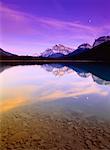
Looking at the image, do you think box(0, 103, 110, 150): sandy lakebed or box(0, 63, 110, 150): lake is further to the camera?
box(0, 63, 110, 150): lake

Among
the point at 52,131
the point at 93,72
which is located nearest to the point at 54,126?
the point at 52,131

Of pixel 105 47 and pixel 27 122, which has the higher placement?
pixel 105 47

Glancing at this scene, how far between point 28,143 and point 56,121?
7.52 feet

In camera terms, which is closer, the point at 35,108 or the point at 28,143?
the point at 28,143

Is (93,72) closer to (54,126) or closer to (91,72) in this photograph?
(91,72)

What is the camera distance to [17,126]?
26.3 feet

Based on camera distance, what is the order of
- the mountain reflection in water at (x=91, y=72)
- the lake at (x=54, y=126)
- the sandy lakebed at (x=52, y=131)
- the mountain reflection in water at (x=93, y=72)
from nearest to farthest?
the sandy lakebed at (x=52, y=131) < the lake at (x=54, y=126) < the mountain reflection in water at (x=93, y=72) < the mountain reflection in water at (x=91, y=72)

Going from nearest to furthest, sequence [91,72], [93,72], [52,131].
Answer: [52,131]
[93,72]
[91,72]

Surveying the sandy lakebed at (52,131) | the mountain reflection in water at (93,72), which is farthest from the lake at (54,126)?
the mountain reflection in water at (93,72)

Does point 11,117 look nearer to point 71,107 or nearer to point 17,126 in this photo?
point 17,126

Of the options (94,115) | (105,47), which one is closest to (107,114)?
(94,115)

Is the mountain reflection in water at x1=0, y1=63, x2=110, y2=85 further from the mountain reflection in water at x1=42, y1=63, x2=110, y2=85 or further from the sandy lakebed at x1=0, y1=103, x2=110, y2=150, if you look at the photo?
the sandy lakebed at x1=0, y1=103, x2=110, y2=150

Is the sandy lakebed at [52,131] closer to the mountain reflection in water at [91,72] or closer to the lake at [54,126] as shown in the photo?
the lake at [54,126]

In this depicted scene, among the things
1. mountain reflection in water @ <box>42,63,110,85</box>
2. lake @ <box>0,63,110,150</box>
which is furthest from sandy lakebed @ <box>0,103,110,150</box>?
mountain reflection in water @ <box>42,63,110,85</box>
